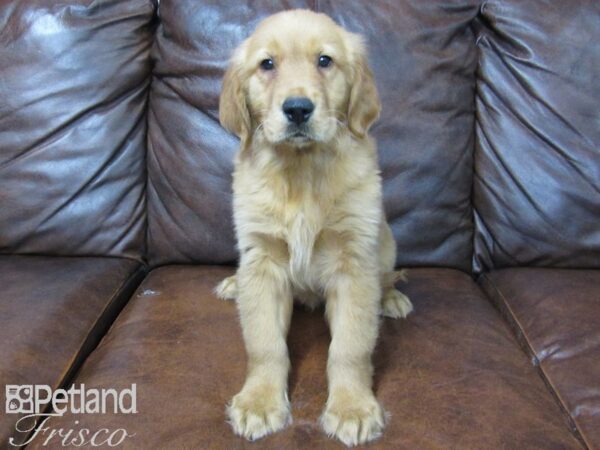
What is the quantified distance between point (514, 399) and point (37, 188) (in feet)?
5.43

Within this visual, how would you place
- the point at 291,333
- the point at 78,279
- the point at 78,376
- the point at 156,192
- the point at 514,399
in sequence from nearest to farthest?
1. the point at 514,399
2. the point at 78,376
3. the point at 291,333
4. the point at 78,279
5. the point at 156,192

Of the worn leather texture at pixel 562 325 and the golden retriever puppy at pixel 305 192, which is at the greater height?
the golden retriever puppy at pixel 305 192

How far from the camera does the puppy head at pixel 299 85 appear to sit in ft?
4.22

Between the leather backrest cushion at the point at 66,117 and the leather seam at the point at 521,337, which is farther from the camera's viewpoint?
the leather backrest cushion at the point at 66,117

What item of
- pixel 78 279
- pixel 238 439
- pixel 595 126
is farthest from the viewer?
pixel 595 126

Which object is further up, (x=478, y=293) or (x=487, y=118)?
(x=487, y=118)

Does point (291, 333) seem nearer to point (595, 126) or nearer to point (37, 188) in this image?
point (37, 188)

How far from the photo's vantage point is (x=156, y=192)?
2.05 meters

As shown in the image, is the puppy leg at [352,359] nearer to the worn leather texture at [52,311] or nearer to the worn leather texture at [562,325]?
the worn leather texture at [562,325]

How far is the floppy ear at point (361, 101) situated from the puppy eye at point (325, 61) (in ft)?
0.27

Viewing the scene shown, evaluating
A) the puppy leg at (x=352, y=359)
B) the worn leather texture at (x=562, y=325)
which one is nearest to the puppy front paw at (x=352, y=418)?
→ the puppy leg at (x=352, y=359)

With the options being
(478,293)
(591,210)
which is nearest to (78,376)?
(478,293)

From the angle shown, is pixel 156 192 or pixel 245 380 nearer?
pixel 245 380

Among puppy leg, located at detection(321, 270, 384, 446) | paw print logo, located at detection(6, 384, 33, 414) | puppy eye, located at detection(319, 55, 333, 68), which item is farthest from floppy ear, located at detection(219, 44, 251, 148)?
paw print logo, located at detection(6, 384, 33, 414)
